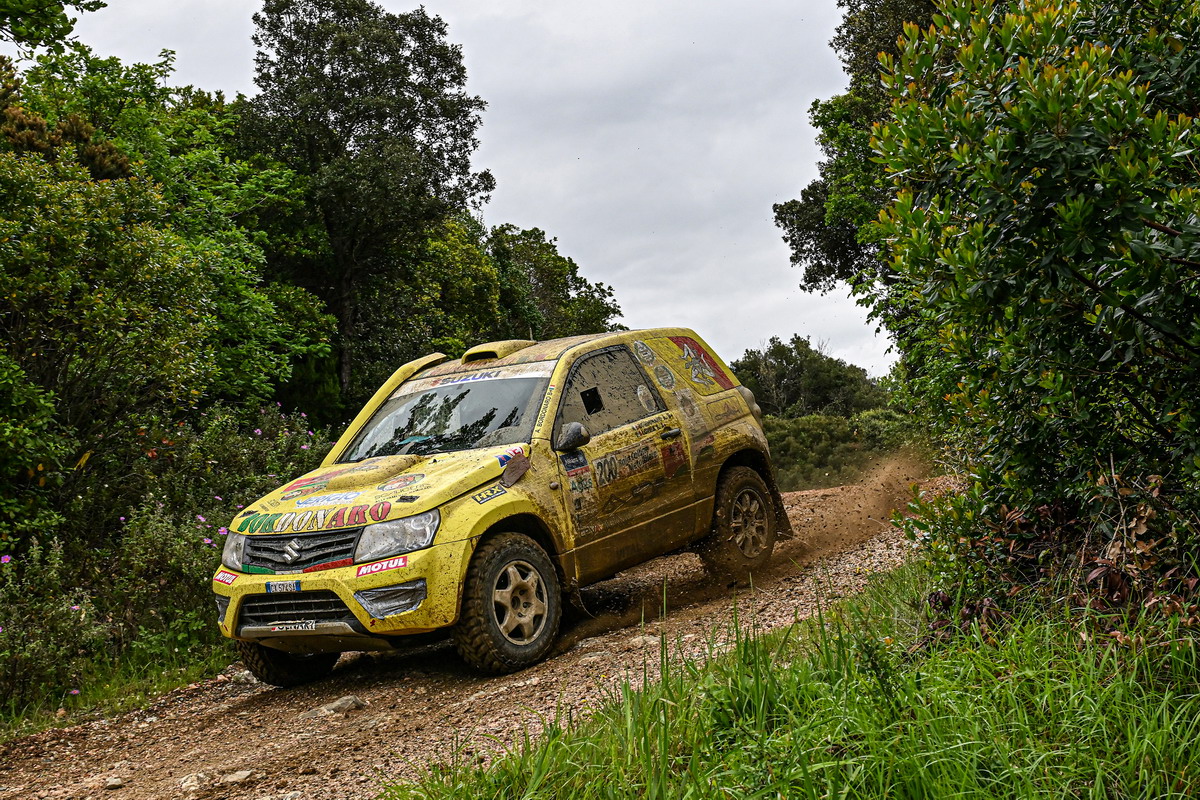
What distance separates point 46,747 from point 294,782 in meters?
2.40

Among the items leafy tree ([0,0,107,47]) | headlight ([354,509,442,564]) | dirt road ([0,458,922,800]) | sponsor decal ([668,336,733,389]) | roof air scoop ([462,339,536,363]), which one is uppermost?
leafy tree ([0,0,107,47])

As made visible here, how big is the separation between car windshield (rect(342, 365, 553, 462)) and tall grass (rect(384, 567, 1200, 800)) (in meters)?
2.87

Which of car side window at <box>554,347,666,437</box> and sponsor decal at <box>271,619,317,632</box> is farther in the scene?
car side window at <box>554,347,666,437</box>

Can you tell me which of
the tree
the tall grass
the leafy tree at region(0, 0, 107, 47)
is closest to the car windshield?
the tall grass

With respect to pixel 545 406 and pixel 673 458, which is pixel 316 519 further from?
pixel 673 458

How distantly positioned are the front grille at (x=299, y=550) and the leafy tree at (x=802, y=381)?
788 inches

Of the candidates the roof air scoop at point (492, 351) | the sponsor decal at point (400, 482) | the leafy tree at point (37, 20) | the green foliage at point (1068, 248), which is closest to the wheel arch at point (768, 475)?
the roof air scoop at point (492, 351)

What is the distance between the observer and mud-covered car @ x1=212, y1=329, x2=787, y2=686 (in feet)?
18.2

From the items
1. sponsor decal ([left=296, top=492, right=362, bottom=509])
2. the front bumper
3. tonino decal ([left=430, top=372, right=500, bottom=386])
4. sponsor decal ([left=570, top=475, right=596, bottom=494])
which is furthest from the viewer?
tonino decal ([left=430, top=372, right=500, bottom=386])

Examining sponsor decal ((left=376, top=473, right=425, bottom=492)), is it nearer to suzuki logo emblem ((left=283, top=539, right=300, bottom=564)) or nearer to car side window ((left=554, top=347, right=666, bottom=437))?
suzuki logo emblem ((left=283, top=539, right=300, bottom=564))

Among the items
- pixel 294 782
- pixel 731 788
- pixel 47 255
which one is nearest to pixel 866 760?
pixel 731 788

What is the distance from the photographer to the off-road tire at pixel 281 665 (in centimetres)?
628

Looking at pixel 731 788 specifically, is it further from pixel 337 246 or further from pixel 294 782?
pixel 337 246

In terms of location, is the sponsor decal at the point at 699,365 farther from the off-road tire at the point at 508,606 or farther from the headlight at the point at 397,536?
the headlight at the point at 397,536
